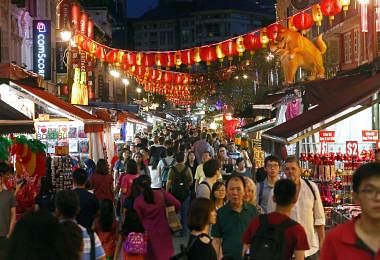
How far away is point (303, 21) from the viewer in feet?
61.3

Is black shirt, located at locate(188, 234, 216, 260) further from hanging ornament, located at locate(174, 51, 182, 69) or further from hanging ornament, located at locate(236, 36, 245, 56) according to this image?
hanging ornament, located at locate(174, 51, 182, 69)

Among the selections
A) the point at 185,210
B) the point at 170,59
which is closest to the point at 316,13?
the point at 185,210

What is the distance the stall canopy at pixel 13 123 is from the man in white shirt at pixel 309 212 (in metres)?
6.50

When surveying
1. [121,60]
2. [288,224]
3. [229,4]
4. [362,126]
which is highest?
[229,4]

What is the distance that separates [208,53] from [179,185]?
36.3 ft

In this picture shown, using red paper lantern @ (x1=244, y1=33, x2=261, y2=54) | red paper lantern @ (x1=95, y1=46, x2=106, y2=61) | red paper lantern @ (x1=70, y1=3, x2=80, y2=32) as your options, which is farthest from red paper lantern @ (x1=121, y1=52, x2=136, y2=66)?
red paper lantern @ (x1=244, y1=33, x2=261, y2=54)

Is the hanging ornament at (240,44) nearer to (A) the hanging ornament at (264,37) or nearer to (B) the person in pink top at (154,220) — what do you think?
(A) the hanging ornament at (264,37)

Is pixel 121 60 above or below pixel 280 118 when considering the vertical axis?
above

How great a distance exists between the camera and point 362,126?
17156 mm

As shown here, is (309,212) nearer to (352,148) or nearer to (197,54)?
(352,148)

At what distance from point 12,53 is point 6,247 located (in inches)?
912

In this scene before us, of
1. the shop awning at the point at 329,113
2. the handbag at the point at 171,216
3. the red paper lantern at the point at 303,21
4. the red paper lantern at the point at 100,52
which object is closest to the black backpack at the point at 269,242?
the handbag at the point at 171,216

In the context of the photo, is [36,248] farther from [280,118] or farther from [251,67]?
[251,67]

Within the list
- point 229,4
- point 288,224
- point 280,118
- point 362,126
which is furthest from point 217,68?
point 229,4
